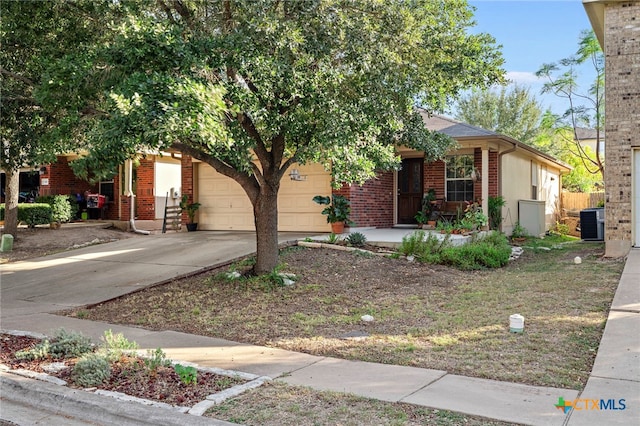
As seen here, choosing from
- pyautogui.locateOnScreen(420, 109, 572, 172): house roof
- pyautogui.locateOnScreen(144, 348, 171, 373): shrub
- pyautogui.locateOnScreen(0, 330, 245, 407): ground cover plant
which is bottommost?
pyautogui.locateOnScreen(0, 330, 245, 407): ground cover plant

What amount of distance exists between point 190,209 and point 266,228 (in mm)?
8645

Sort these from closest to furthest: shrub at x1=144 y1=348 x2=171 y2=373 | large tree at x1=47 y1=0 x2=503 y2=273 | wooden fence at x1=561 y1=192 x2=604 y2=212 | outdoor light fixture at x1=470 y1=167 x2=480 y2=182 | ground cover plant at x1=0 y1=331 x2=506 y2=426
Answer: ground cover plant at x1=0 y1=331 x2=506 y2=426 → shrub at x1=144 y1=348 x2=171 y2=373 → large tree at x1=47 y1=0 x2=503 y2=273 → outdoor light fixture at x1=470 y1=167 x2=480 y2=182 → wooden fence at x1=561 y1=192 x2=604 y2=212

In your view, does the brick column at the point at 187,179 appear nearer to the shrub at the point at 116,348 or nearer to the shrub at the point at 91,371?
the shrub at the point at 116,348

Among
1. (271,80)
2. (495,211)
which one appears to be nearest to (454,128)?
(495,211)

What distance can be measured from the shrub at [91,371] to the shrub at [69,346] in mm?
710

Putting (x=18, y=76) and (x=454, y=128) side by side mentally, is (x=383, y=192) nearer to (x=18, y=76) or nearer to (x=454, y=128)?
(x=454, y=128)

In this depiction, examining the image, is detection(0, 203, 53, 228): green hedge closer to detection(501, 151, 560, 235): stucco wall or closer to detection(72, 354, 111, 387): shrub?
detection(72, 354, 111, 387): shrub

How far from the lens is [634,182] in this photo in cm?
1122

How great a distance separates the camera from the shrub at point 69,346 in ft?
19.0

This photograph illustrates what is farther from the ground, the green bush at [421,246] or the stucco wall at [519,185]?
the stucco wall at [519,185]

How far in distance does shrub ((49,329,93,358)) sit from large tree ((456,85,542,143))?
29.3 meters

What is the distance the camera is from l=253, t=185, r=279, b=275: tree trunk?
9398 millimetres

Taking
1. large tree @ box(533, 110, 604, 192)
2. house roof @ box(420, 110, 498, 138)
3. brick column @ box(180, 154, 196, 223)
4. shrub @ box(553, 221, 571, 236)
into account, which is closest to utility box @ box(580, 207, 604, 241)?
house roof @ box(420, 110, 498, 138)

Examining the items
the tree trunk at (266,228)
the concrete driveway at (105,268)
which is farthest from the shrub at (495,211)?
the tree trunk at (266,228)
